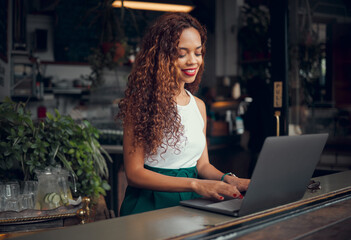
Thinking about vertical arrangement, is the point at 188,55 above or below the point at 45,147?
above

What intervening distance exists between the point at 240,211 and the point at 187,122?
2.18 feet

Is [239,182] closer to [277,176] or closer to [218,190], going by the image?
[218,190]

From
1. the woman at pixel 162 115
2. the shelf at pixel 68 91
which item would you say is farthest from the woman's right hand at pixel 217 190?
the shelf at pixel 68 91

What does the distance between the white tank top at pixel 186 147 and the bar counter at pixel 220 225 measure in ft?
1.49

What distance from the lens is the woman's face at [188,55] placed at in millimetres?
1547

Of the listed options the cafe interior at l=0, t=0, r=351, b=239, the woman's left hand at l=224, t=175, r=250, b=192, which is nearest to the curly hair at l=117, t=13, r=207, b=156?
the woman's left hand at l=224, t=175, r=250, b=192

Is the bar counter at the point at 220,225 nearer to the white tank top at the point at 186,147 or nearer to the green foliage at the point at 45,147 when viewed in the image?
the white tank top at the point at 186,147

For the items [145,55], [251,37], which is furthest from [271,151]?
[251,37]

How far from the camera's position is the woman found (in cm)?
147

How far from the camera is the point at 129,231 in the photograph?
894 mm

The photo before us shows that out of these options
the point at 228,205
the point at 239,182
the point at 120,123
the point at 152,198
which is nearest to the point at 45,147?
the point at 152,198

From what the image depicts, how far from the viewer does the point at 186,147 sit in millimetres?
1582

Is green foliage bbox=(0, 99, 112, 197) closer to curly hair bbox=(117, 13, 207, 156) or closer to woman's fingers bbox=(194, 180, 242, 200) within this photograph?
curly hair bbox=(117, 13, 207, 156)

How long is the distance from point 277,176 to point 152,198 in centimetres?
64
